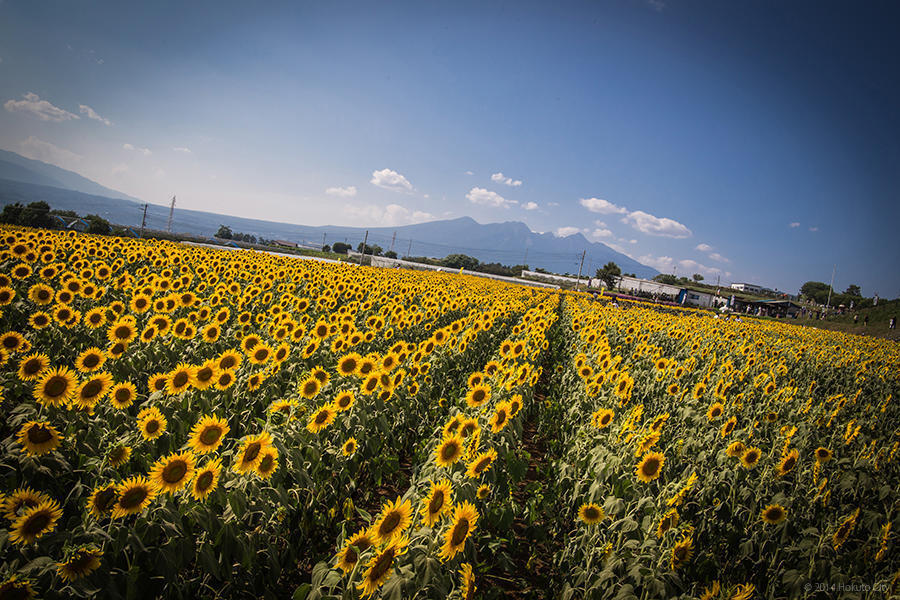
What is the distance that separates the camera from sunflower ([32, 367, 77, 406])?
2.85 m

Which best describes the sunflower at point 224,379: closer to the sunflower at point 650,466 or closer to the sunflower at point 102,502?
the sunflower at point 102,502

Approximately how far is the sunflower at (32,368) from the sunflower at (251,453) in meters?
2.23

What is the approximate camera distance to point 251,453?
2498 mm

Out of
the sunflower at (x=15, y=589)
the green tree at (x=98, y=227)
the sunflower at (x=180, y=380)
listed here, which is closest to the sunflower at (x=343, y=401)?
the sunflower at (x=180, y=380)

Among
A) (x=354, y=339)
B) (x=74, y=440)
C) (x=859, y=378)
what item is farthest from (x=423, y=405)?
(x=859, y=378)

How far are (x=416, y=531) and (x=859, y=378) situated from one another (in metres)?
12.0

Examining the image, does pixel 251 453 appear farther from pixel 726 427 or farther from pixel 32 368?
pixel 726 427

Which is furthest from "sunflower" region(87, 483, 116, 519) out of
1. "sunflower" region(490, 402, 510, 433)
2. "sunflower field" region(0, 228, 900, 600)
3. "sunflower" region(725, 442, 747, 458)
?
"sunflower" region(725, 442, 747, 458)

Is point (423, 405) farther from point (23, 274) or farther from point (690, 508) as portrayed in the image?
point (23, 274)

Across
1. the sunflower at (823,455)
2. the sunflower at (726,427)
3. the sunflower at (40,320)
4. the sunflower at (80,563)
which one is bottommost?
the sunflower at (80,563)

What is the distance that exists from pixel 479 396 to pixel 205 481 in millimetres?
2441

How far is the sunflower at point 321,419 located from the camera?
3.16m

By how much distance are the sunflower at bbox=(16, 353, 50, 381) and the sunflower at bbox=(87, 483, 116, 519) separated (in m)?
1.93

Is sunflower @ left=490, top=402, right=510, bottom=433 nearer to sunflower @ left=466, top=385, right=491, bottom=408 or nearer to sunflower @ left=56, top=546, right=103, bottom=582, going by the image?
sunflower @ left=466, top=385, right=491, bottom=408
